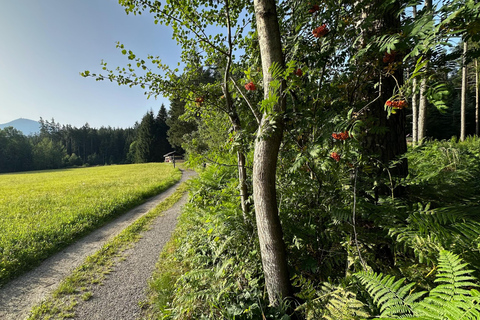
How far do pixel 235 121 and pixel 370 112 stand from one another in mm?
1431

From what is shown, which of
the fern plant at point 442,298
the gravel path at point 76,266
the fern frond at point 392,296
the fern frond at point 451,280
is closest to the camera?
the fern plant at point 442,298

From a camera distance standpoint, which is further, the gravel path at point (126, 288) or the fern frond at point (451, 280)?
the gravel path at point (126, 288)

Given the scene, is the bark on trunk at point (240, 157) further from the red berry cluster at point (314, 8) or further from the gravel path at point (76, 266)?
the gravel path at point (76, 266)

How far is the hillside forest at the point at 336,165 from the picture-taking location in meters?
1.22

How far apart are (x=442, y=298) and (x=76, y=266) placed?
5.92 m

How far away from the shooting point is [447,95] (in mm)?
1063

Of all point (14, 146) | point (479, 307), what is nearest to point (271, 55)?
point (479, 307)

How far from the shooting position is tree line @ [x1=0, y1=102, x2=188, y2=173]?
44.6 m

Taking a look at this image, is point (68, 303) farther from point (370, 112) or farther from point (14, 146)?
point (14, 146)

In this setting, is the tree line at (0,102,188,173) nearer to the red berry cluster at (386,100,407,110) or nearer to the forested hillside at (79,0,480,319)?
the forested hillside at (79,0,480,319)

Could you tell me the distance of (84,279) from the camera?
12.8ft

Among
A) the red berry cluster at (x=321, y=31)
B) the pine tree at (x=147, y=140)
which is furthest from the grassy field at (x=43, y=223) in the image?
the pine tree at (x=147, y=140)

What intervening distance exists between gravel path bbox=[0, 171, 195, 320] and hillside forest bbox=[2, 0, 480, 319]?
1151 mm

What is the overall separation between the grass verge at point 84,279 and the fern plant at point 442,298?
4117mm
